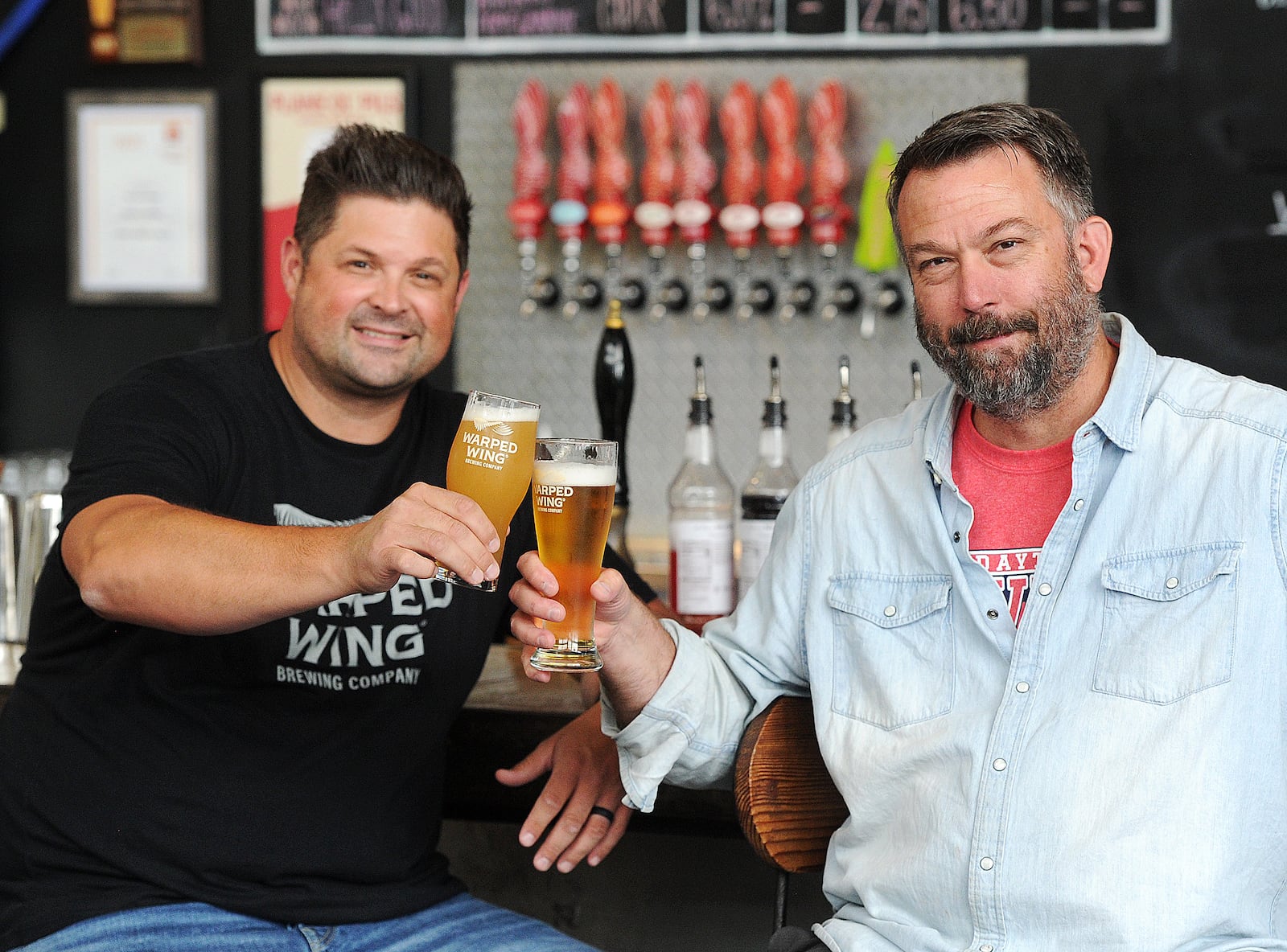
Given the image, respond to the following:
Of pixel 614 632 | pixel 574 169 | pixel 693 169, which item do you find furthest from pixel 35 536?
pixel 693 169

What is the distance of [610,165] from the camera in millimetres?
3936

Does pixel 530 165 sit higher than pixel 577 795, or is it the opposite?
pixel 530 165

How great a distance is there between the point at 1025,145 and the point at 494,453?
714 millimetres

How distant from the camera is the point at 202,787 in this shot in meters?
1.67

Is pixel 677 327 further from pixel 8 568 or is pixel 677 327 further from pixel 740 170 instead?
pixel 8 568

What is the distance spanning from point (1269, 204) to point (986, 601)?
9.22 ft

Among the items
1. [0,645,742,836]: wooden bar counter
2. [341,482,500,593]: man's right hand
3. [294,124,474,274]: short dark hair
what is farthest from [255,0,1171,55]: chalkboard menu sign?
[341,482,500,593]: man's right hand

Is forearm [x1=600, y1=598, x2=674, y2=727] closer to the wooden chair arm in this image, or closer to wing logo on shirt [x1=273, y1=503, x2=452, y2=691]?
the wooden chair arm

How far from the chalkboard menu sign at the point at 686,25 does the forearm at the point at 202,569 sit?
298cm

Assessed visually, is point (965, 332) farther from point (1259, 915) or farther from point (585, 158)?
point (585, 158)

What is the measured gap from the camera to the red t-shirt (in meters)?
1.51

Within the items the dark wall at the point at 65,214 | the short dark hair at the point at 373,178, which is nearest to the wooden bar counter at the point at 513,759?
the short dark hair at the point at 373,178

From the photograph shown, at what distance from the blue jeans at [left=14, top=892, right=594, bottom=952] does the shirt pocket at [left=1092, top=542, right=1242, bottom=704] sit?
76 cm

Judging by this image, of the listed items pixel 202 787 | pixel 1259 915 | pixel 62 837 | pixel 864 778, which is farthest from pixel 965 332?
pixel 62 837
